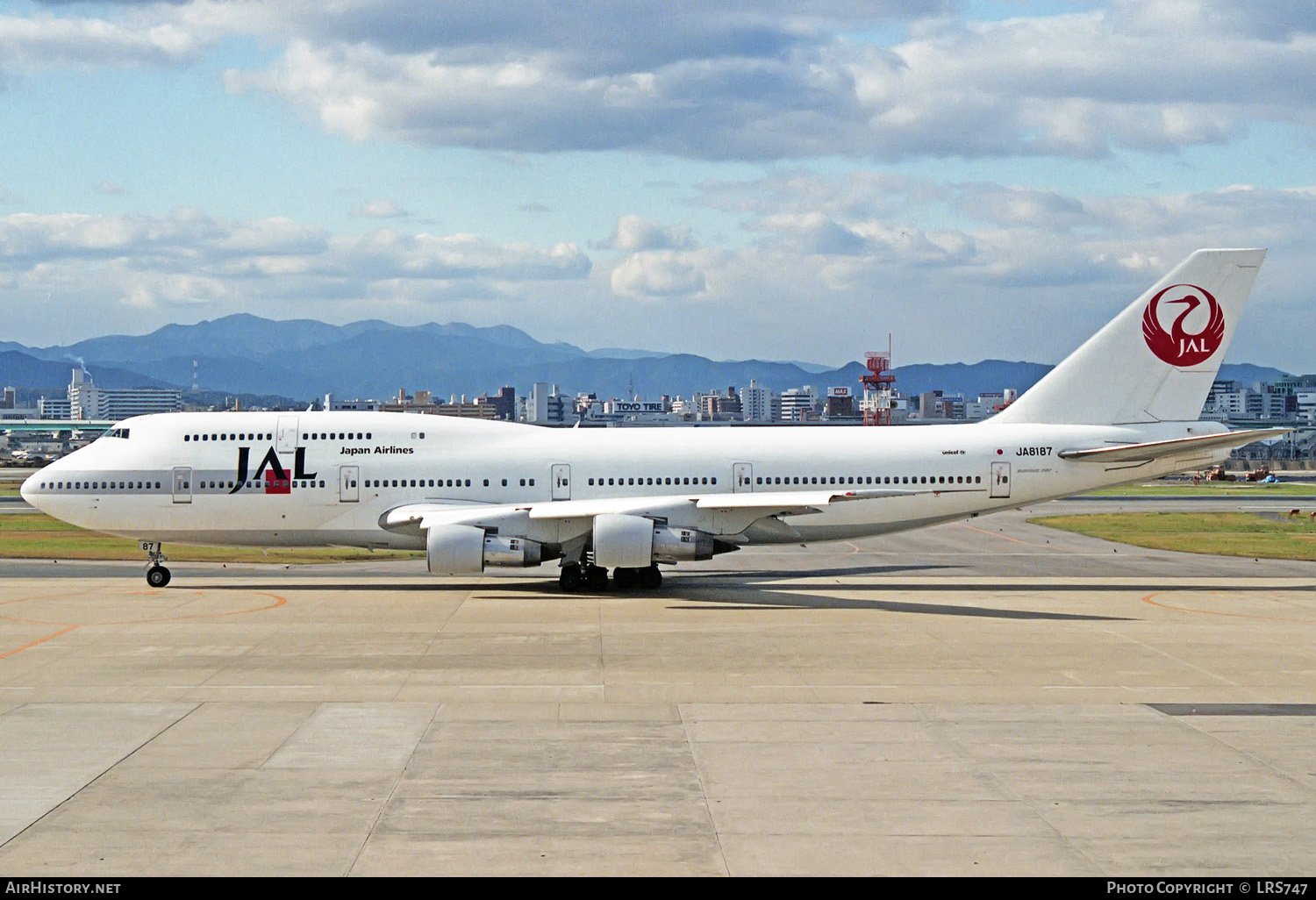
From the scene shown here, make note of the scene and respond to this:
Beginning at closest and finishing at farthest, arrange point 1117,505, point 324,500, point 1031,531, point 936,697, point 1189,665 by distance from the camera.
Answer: point 936,697
point 1189,665
point 324,500
point 1031,531
point 1117,505

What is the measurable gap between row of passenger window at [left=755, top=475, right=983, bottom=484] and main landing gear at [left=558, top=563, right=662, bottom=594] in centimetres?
403

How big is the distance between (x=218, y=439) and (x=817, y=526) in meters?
17.2

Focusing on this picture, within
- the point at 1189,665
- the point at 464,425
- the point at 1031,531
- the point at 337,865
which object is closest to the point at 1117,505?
the point at 1031,531

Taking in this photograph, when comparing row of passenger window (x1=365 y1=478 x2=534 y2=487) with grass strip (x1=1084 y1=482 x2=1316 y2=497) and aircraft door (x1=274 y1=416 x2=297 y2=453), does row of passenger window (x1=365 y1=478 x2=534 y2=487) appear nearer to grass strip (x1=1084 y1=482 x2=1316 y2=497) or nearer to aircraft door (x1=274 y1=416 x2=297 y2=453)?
aircraft door (x1=274 y1=416 x2=297 y2=453)

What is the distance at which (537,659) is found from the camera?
23.5 metres

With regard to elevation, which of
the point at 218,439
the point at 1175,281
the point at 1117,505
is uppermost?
the point at 1175,281

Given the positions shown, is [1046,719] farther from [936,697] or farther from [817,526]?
[817,526]

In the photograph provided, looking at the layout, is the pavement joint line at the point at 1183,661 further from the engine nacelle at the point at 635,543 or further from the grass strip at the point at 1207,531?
the grass strip at the point at 1207,531

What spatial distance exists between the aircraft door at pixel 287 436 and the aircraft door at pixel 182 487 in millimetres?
2557

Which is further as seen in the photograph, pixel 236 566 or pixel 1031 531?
pixel 1031 531

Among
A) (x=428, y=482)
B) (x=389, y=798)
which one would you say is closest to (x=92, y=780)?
(x=389, y=798)

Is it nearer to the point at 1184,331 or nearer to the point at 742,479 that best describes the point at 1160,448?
the point at 1184,331

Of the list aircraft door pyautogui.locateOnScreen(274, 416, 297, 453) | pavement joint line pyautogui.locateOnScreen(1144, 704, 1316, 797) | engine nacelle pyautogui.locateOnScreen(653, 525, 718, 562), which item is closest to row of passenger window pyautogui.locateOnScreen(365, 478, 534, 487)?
aircraft door pyautogui.locateOnScreen(274, 416, 297, 453)

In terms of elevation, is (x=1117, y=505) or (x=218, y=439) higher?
(x=218, y=439)
